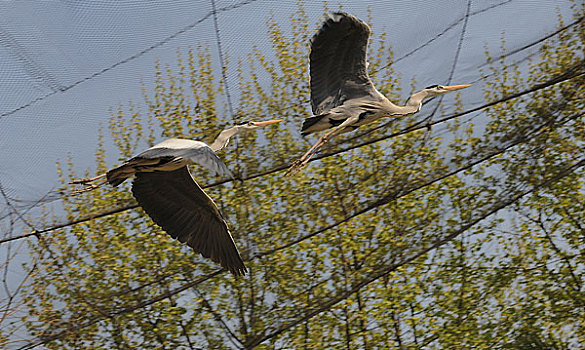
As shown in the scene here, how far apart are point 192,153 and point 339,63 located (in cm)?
114

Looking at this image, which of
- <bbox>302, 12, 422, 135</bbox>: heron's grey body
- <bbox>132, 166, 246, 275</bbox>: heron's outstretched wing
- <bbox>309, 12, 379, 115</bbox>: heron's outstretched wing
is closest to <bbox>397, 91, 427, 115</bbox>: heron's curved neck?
<bbox>302, 12, 422, 135</bbox>: heron's grey body

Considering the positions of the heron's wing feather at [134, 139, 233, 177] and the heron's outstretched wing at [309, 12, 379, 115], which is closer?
the heron's wing feather at [134, 139, 233, 177]

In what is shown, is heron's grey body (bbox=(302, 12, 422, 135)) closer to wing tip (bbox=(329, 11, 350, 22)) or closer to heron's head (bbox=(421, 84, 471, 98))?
wing tip (bbox=(329, 11, 350, 22))

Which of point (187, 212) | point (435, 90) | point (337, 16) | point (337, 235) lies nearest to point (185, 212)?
point (187, 212)

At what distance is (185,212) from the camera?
153 inches

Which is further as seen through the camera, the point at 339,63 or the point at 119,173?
the point at 339,63

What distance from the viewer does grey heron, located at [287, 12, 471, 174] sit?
364 centimetres

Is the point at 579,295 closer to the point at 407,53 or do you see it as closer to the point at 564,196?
the point at 564,196

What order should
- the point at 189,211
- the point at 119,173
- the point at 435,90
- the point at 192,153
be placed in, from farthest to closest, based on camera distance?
the point at 435,90
the point at 189,211
the point at 119,173
the point at 192,153

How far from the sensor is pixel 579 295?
23.1ft

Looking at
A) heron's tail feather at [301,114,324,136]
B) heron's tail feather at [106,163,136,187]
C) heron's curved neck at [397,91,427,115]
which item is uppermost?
heron's curved neck at [397,91,427,115]

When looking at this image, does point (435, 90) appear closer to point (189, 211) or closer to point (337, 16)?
point (337, 16)

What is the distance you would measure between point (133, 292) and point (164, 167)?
7.47 feet

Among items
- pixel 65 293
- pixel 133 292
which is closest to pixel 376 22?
pixel 133 292
